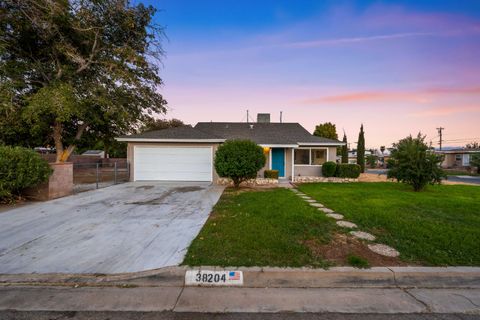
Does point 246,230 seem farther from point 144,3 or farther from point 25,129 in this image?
point 144,3

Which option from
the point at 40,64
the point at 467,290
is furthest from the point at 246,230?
the point at 40,64

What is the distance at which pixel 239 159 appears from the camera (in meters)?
9.67

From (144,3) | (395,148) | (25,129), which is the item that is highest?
(144,3)

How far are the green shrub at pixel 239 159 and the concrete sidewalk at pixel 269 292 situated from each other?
22.7 feet

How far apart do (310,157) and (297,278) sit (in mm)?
12661

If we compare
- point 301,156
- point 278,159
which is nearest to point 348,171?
point 301,156

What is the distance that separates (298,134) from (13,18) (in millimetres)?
17757

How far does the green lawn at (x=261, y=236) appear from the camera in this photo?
3115mm

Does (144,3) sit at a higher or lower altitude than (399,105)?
higher

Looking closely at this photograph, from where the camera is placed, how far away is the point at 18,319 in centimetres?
209

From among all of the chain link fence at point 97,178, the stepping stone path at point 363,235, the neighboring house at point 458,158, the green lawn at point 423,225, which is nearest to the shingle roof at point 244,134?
the chain link fence at point 97,178

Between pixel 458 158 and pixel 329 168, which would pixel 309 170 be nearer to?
pixel 329 168

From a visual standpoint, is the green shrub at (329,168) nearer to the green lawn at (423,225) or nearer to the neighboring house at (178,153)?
the neighboring house at (178,153)

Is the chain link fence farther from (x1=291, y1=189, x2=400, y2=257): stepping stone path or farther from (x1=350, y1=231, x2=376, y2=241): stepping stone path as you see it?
(x1=350, y1=231, x2=376, y2=241): stepping stone path
